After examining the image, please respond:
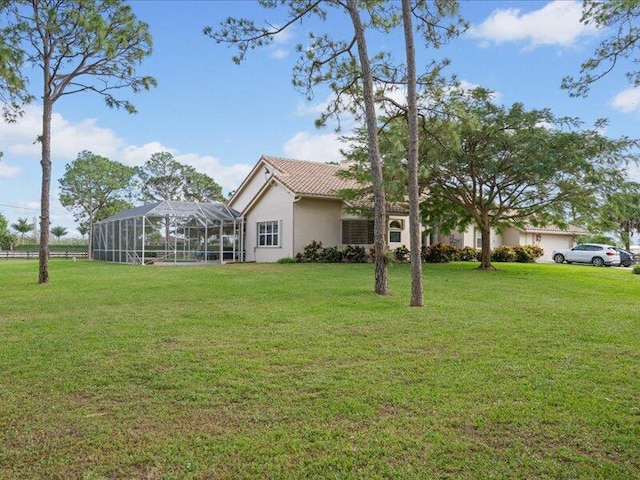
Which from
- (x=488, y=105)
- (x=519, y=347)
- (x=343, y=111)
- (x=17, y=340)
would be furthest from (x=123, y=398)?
(x=488, y=105)

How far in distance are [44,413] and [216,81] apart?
41.1 feet

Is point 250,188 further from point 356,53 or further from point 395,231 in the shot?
point 356,53

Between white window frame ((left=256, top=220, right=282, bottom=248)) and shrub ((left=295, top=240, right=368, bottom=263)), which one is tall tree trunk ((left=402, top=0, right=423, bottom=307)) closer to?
shrub ((left=295, top=240, right=368, bottom=263))

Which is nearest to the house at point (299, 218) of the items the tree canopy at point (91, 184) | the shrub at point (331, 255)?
the shrub at point (331, 255)

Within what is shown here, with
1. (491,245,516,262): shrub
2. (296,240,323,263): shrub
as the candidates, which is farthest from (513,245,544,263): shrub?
(296,240,323,263): shrub

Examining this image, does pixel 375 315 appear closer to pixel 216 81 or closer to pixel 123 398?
pixel 123 398

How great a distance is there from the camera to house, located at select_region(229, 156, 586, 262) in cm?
2316

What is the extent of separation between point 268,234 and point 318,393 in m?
20.9

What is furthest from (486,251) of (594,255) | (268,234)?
(594,255)

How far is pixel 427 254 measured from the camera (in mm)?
25188

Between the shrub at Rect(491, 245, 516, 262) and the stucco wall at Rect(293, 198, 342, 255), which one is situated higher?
the stucco wall at Rect(293, 198, 342, 255)

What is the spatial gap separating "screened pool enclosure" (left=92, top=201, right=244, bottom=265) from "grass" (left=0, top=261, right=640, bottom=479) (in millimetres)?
17706

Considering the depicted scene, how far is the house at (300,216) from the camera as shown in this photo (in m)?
23.2

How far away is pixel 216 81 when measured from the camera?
48.1 feet
